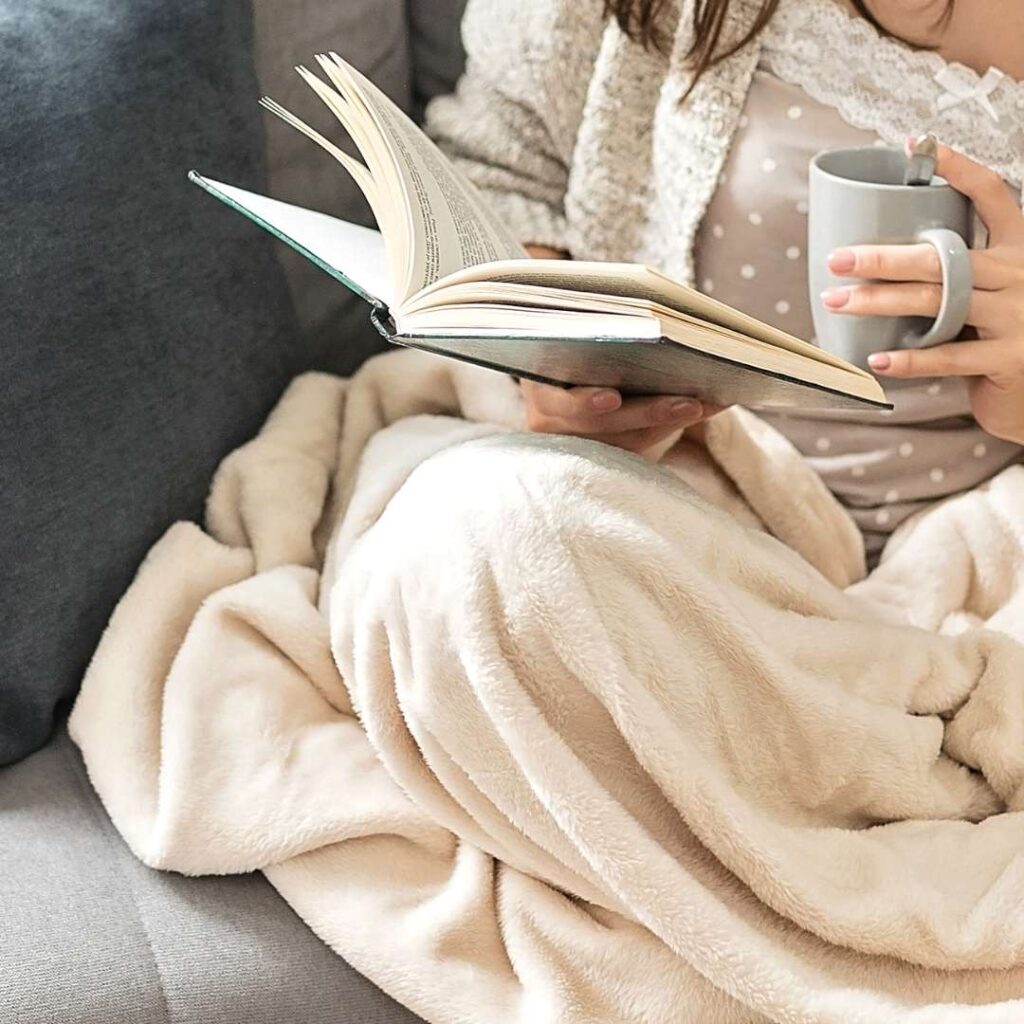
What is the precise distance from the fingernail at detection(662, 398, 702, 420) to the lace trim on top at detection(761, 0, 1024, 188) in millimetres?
299

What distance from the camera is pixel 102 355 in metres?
0.92

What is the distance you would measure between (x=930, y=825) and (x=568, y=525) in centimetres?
29

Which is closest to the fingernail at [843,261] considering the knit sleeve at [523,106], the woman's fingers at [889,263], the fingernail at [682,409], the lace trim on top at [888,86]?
the woman's fingers at [889,263]

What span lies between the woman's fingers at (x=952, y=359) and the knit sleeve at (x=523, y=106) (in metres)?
0.39

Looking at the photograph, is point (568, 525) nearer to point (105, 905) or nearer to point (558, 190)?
point (105, 905)

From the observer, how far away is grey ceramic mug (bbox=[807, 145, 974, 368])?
80cm

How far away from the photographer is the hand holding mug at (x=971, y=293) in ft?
2.65

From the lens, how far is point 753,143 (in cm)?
104

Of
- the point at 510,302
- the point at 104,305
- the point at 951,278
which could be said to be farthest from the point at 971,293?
the point at 104,305

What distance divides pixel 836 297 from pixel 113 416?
19.4 inches

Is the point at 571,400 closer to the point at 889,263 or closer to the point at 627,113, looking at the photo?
the point at 889,263

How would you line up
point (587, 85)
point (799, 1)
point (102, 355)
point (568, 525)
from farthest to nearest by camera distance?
point (587, 85) → point (799, 1) → point (102, 355) → point (568, 525)

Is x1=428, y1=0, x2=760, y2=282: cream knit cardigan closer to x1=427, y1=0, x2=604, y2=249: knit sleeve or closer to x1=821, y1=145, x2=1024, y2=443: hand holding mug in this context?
x1=427, y1=0, x2=604, y2=249: knit sleeve

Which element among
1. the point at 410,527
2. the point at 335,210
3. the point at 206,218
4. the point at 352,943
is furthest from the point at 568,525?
the point at 335,210
